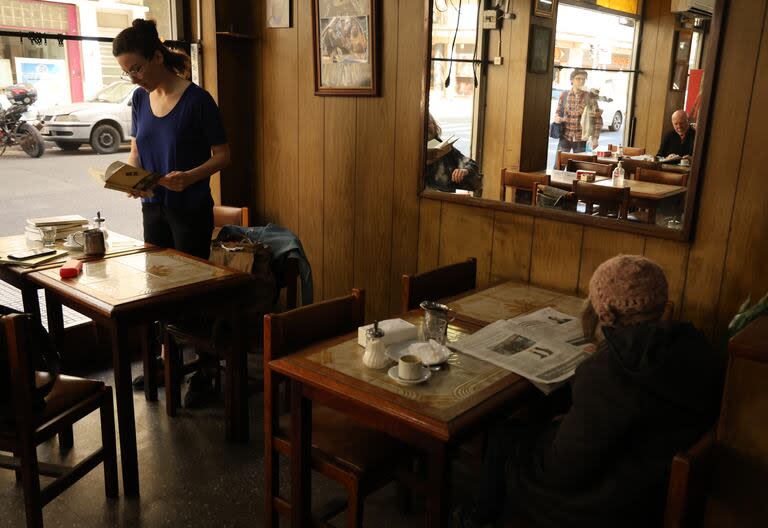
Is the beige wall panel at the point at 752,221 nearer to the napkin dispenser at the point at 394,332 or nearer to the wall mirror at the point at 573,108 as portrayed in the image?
the wall mirror at the point at 573,108

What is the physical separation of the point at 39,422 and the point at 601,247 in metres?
1.94

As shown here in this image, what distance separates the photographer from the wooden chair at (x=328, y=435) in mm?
1718

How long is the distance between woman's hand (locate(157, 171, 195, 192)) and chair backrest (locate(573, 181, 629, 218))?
1.53 metres

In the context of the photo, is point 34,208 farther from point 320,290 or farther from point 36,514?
point 36,514

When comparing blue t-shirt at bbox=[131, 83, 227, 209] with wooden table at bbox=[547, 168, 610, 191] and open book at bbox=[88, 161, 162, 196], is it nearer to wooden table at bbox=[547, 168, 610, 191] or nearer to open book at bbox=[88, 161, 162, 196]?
open book at bbox=[88, 161, 162, 196]

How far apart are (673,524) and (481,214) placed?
5.40ft

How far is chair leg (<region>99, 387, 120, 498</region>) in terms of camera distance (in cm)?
217

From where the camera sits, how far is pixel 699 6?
79.7 inches

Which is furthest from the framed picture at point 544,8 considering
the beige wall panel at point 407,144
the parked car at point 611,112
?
the beige wall panel at point 407,144

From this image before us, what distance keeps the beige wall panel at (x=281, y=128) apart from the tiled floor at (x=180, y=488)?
1.33 meters

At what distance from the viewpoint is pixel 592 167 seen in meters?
2.44

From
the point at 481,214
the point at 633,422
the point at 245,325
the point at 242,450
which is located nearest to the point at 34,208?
the point at 245,325

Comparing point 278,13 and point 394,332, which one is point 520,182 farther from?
point 278,13

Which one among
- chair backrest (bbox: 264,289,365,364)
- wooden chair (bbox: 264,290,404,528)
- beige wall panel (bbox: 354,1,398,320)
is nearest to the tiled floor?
wooden chair (bbox: 264,290,404,528)
